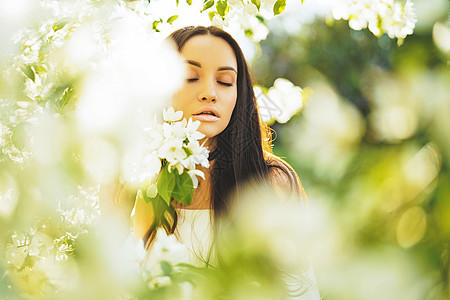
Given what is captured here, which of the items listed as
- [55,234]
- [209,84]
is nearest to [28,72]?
[55,234]

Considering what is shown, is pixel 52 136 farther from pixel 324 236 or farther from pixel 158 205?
pixel 324 236

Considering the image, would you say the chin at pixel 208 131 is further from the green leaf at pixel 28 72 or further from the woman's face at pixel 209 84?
the green leaf at pixel 28 72

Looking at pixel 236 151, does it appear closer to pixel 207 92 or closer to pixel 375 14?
pixel 207 92

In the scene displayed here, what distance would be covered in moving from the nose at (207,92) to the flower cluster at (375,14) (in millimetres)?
474

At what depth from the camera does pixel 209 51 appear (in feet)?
5.47

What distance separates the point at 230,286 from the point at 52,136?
83cm

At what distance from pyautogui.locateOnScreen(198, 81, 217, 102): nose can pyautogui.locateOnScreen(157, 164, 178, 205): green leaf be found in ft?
1.85

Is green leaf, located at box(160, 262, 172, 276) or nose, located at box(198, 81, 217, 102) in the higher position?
green leaf, located at box(160, 262, 172, 276)

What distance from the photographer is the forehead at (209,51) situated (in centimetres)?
163

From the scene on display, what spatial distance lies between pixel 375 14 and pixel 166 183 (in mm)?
615

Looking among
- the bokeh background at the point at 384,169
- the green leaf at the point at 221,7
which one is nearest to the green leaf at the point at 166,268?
the bokeh background at the point at 384,169

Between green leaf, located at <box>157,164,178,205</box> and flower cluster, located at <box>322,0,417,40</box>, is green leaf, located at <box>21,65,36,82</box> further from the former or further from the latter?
flower cluster, located at <box>322,0,417,40</box>

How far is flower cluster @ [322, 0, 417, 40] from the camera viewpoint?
38.3 inches

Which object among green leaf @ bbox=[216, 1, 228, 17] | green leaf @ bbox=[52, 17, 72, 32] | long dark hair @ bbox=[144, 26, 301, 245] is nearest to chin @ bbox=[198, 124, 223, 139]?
long dark hair @ bbox=[144, 26, 301, 245]
